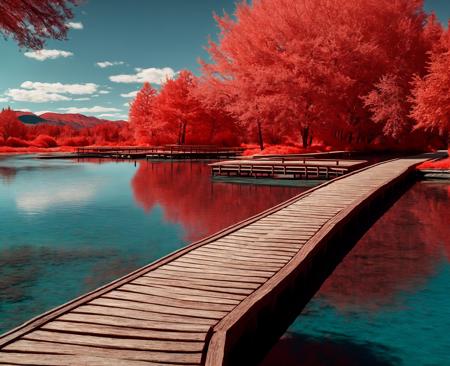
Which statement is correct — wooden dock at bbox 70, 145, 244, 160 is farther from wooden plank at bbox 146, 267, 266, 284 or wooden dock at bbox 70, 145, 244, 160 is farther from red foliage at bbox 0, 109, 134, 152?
wooden plank at bbox 146, 267, 266, 284

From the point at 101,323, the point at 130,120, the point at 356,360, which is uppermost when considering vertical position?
the point at 130,120

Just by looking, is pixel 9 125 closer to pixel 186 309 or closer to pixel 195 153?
pixel 195 153

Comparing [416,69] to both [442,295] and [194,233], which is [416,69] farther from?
[442,295]

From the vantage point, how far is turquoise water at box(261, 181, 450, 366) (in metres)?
6.88

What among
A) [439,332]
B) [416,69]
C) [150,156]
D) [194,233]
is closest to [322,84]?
[416,69]

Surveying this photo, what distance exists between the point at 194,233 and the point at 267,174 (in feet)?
60.5

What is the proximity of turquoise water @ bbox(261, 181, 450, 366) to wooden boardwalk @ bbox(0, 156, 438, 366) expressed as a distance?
0.52 m

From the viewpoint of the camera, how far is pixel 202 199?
22703 millimetres

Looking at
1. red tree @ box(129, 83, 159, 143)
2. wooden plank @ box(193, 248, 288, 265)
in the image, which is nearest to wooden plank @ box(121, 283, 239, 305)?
wooden plank @ box(193, 248, 288, 265)

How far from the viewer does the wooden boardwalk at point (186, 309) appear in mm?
5039

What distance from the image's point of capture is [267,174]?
32938mm

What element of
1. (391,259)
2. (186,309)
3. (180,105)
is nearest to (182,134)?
(180,105)

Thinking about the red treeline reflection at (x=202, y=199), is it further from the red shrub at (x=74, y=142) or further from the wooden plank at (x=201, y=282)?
the red shrub at (x=74, y=142)

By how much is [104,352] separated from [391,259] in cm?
857
